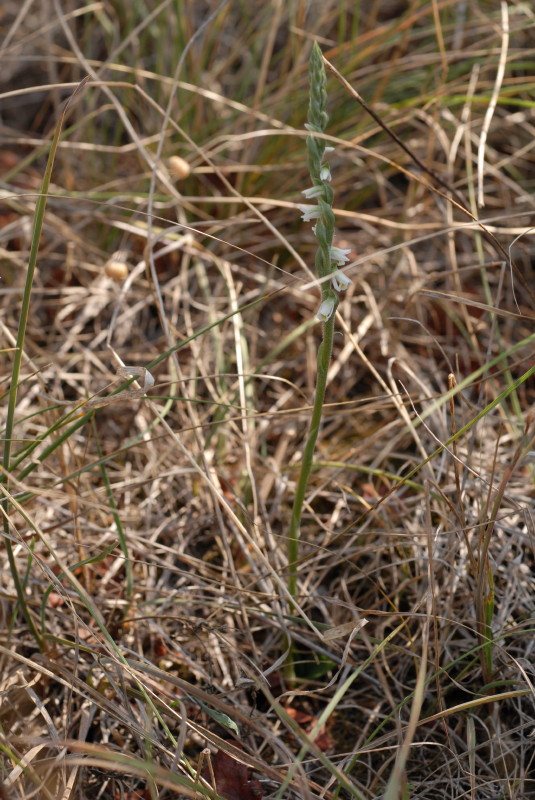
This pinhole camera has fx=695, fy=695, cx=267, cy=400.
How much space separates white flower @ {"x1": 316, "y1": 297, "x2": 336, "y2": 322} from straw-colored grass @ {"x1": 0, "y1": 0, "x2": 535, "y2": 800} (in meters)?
0.04

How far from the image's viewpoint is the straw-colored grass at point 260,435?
3.78 feet

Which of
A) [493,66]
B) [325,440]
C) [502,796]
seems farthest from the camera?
[493,66]

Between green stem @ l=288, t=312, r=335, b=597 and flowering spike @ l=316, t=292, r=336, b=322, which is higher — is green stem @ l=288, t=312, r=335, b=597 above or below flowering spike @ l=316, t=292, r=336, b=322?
below

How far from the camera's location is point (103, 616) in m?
1.41

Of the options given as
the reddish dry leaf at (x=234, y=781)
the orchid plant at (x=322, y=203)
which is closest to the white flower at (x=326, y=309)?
the orchid plant at (x=322, y=203)

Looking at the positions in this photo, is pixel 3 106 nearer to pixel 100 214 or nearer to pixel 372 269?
pixel 100 214

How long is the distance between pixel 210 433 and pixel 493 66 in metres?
1.31

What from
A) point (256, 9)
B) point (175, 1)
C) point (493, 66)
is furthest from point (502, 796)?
point (256, 9)

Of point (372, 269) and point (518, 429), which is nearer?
point (518, 429)

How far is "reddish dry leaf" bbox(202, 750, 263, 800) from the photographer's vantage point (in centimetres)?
117

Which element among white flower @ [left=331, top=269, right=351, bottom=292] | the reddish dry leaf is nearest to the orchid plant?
white flower @ [left=331, top=269, right=351, bottom=292]

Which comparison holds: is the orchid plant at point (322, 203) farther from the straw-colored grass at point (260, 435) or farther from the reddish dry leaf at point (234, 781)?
the reddish dry leaf at point (234, 781)

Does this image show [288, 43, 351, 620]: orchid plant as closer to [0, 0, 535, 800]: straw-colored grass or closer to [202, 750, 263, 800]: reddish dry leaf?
[0, 0, 535, 800]: straw-colored grass

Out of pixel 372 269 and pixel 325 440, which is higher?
pixel 372 269
